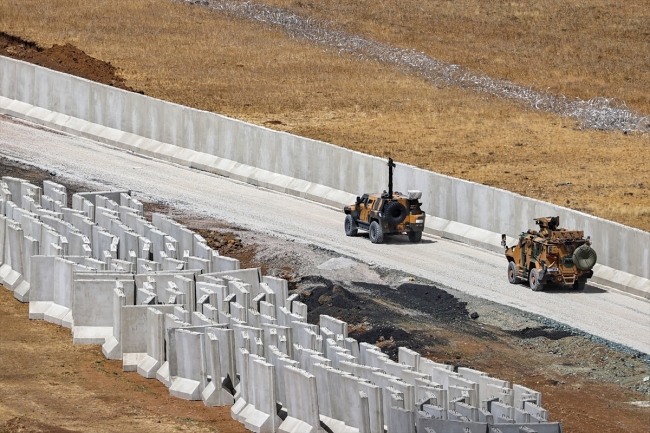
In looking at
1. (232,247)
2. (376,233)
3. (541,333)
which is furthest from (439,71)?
(541,333)

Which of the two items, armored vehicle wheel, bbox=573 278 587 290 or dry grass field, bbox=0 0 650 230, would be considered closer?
armored vehicle wheel, bbox=573 278 587 290

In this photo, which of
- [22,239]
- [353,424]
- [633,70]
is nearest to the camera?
[353,424]

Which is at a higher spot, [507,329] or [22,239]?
[22,239]

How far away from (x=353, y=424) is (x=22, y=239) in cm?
1045

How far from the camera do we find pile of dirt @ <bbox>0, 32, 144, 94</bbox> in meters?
49.9

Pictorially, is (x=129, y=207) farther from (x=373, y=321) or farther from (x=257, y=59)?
(x=257, y=59)

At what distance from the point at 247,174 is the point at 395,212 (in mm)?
7492

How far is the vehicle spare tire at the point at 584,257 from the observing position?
96.2 ft

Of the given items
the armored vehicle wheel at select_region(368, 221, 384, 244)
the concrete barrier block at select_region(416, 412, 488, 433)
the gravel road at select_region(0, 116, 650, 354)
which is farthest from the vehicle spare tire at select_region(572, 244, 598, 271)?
the concrete barrier block at select_region(416, 412, 488, 433)

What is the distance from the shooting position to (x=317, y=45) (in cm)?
6325

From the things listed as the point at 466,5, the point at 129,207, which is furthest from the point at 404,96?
the point at 129,207

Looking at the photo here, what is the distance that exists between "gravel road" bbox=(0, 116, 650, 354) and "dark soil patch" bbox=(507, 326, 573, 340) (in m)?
0.84

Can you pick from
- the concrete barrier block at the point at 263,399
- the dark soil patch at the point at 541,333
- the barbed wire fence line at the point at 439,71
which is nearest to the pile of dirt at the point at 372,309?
the dark soil patch at the point at 541,333

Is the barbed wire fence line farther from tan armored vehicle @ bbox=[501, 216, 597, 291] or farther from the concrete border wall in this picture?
tan armored vehicle @ bbox=[501, 216, 597, 291]
